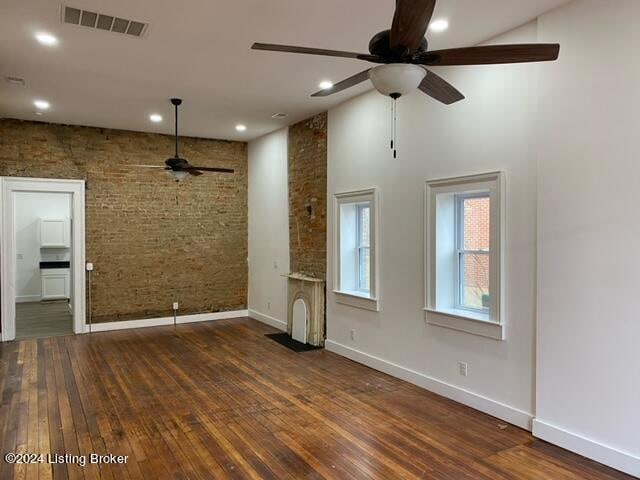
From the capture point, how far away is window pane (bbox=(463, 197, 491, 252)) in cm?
428

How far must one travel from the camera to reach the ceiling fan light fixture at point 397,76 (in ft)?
7.37

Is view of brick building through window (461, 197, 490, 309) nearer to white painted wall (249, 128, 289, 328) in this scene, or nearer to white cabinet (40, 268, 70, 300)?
white painted wall (249, 128, 289, 328)

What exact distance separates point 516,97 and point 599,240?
1.37 m

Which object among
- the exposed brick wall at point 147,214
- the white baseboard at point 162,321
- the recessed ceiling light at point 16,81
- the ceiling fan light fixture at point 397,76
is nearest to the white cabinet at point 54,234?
the exposed brick wall at point 147,214

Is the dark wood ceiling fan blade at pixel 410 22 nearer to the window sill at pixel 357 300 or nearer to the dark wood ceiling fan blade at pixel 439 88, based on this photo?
the dark wood ceiling fan blade at pixel 439 88

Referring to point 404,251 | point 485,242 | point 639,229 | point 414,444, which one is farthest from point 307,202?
point 639,229

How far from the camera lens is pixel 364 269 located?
19.8ft

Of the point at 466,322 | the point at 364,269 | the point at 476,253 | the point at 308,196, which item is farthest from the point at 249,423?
the point at 308,196

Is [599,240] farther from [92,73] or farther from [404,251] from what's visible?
[92,73]

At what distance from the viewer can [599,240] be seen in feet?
10.4

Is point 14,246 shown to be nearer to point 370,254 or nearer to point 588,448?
point 370,254

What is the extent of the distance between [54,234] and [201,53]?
27.7 feet

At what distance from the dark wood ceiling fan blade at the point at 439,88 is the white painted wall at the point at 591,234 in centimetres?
111

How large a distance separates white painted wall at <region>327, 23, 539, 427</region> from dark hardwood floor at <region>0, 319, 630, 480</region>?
0.97 feet
